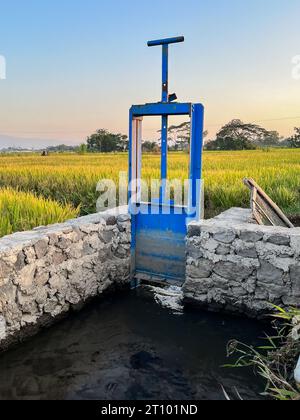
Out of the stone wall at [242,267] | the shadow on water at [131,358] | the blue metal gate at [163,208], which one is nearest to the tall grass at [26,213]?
the blue metal gate at [163,208]

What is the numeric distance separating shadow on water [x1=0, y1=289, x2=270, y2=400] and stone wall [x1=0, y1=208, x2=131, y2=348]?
0.61 feet

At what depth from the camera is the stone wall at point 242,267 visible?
12.2ft

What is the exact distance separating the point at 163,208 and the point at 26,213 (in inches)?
65.1

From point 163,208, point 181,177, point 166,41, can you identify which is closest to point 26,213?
point 163,208

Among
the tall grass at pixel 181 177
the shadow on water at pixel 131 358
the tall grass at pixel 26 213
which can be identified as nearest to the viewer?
the shadow on water at pixel 131 358

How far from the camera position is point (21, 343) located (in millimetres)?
3318

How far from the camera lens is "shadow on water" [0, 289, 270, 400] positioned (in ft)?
8.99

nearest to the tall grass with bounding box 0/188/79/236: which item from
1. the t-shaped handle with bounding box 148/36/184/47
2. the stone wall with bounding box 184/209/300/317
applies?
the stone wall with bounding box 184/209/300/317

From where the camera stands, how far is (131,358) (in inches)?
123

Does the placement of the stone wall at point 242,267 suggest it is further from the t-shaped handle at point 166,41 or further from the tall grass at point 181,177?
the tall grass at point 181,177

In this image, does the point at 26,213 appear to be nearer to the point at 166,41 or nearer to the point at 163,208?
the point at 163,208

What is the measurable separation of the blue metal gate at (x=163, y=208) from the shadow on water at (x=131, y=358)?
1.93 ft
